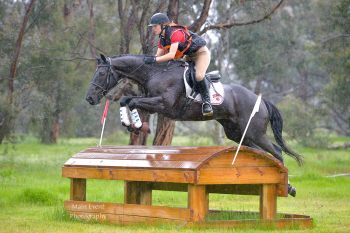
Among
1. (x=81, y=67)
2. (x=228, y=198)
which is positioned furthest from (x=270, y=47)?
(x=228, y=198)

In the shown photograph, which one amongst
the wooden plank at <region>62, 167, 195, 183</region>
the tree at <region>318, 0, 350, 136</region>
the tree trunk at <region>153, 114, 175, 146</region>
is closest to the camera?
the wooden plank at <region>62, 167, 195, 183</region>

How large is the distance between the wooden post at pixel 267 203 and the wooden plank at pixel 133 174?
1244 millimetres

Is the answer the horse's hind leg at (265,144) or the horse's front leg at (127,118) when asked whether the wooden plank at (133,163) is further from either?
the horse's hind leg at (265,144)

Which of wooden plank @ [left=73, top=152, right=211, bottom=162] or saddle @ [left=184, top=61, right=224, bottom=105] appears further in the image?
saddle @ [left=184, top=61, right=224, bottom=105]

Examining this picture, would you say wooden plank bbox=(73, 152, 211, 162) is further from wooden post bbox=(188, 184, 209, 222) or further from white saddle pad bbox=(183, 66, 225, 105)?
white saddle pad bbox=(183, 66, 225, 105)

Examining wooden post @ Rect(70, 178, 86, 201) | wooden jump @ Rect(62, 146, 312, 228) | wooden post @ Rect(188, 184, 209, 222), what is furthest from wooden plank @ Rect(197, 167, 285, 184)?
wooden post @ Rect(70, 178, 86, 201)

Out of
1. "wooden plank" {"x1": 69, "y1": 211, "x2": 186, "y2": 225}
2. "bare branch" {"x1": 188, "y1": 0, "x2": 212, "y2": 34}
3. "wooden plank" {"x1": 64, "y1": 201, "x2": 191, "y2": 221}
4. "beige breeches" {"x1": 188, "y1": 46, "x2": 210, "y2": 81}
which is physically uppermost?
"bare branch" {"x1": 188, "y1": 0, "x2": 212, "y2": 34}

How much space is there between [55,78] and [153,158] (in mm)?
15406

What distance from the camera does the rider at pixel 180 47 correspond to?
9.51 m

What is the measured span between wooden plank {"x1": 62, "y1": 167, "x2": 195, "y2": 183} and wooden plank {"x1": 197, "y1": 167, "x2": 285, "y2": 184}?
198 millimetres

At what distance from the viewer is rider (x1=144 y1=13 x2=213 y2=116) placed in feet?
31.2

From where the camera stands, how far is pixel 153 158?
880 centimetres

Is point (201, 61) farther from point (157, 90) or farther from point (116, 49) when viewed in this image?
point (116, 49)

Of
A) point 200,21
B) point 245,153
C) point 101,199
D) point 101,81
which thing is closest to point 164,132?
point 200,21
